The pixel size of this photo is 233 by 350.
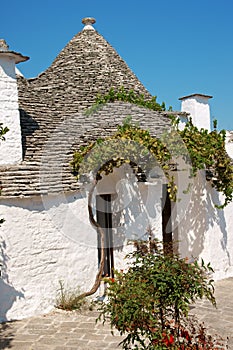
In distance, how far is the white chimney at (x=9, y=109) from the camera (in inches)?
372

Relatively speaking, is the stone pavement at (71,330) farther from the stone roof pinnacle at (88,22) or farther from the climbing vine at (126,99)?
the stone roof pinnacle at (88,22)

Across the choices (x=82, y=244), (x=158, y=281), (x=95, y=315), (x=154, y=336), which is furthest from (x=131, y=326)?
(x=82, y=244)

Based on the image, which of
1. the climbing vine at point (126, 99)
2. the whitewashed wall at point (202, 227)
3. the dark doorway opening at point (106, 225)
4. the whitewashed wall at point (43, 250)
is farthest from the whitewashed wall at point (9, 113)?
the whitewashed wall at point (202, 227)

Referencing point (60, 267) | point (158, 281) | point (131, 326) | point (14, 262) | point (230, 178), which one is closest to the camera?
point (131, 326)

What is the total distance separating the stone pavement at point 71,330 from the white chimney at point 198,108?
5992mm

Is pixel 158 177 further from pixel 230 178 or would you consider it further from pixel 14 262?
pixel 14 262

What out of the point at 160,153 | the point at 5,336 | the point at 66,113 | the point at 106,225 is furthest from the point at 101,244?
the point at 66,113

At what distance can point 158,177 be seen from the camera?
1040 centimetres

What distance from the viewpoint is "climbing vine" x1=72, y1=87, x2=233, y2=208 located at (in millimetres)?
9820

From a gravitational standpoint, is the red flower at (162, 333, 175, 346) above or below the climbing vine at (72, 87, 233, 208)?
below

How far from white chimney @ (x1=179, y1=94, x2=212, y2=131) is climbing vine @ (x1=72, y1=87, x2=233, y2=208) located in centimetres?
167

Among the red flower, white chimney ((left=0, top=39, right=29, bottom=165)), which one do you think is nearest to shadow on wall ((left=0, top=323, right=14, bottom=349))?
the red flower

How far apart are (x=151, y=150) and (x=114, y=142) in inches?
38.9

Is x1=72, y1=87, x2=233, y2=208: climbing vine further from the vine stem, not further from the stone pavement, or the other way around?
the stone pavement
